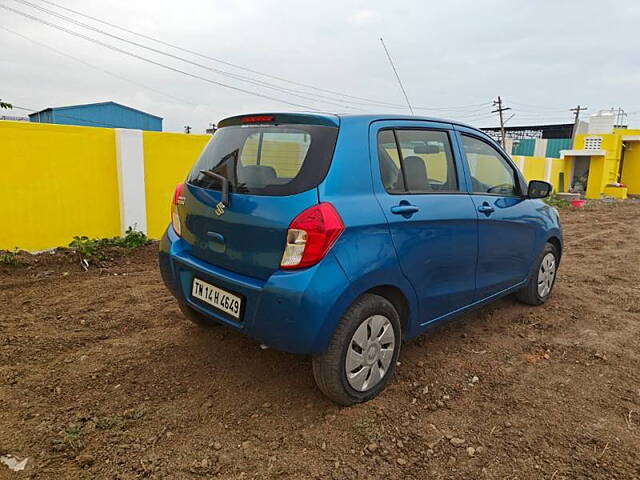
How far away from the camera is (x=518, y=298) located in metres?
4.23

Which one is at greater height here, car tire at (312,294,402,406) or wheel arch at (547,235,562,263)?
wheel arch at (547,235,562,263)

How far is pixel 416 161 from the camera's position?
277 cm

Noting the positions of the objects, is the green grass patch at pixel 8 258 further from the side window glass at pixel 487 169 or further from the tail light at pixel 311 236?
the side window glass at pixel 487 169

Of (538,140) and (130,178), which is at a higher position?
(538,140)

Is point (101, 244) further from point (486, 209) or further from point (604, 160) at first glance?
point (604, 160)

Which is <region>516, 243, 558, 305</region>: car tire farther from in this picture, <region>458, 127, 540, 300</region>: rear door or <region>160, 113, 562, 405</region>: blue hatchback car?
<region>160, 113, 562, 405</region>: blue hatchback car

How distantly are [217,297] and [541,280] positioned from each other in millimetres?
3182

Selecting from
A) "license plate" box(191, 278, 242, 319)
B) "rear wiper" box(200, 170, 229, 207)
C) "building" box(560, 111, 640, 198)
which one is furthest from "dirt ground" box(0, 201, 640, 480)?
"building" box(560, 111, 640, 198)

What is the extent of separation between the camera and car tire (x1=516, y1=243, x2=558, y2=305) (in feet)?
13.3

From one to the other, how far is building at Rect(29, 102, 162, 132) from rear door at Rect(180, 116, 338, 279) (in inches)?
1240

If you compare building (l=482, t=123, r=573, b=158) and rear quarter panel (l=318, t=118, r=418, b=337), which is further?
building (l=482, t=123, r=573, b=158)

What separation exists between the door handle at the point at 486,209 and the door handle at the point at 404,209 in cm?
77

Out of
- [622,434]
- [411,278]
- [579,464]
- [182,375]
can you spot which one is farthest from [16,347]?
[622,434]

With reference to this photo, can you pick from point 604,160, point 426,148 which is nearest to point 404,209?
point 426,148
